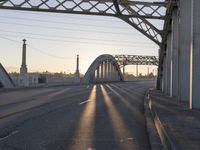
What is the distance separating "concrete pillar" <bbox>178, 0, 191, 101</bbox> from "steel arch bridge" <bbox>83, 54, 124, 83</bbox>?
2136 inches

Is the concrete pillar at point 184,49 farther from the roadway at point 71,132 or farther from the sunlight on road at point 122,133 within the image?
the sunlight on road at point 122,133

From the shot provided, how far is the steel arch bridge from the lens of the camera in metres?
80.1

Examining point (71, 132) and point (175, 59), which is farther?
point (175, 59)

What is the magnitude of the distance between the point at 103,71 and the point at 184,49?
219 feet

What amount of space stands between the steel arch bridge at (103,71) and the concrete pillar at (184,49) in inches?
2136

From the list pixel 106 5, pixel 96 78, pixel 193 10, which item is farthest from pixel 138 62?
pixel 193 10

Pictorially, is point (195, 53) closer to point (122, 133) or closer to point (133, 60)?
point (122, 133)

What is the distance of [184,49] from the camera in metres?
23.4

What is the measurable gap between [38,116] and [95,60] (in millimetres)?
63237

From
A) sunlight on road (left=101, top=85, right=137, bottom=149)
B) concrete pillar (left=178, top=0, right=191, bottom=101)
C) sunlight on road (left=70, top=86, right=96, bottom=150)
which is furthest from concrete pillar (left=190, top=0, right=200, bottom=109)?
concrete pillar (left=178, top=0, right=191, bottom=101)

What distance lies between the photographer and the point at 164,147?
10.1 metres

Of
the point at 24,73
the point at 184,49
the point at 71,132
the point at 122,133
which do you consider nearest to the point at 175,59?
the point at 184,49

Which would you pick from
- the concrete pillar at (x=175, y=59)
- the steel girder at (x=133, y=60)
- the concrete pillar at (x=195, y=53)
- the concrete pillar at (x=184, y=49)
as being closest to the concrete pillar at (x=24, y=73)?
the concrete pillar at (x=175, y=59)

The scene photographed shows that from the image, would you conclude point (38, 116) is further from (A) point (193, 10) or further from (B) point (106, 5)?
(B) point (106, 5)
